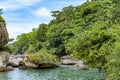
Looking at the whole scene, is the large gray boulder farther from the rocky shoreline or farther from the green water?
the green water

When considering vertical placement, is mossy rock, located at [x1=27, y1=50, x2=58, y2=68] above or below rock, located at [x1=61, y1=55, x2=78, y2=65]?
above

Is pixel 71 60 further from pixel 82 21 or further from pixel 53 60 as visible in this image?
pixel 82 21

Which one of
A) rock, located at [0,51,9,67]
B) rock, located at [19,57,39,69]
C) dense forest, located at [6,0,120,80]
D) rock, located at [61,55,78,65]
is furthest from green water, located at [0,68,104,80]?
rock, located at [61,55,78,65]

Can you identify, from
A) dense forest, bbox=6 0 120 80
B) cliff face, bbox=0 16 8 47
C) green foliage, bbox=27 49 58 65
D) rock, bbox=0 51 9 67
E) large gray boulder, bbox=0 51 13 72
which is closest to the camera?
dense forest, bbox=6 0 120 80

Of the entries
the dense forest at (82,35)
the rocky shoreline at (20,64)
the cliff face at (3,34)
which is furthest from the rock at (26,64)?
the cliff face at (3,34)

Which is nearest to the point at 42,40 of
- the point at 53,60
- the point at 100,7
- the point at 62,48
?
the point at 62,48

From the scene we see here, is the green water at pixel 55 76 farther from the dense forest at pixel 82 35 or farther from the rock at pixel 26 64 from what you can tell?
the rock at pixel 26 64

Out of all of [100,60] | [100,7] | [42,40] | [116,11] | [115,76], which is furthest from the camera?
[42,40]

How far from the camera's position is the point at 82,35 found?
3328 centimetres

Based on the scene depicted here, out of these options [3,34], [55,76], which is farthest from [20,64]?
[55,76]

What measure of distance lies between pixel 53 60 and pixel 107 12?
2004cm

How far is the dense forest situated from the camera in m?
32.3

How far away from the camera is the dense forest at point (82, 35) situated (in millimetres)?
32281

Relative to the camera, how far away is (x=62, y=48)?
80188 mm
